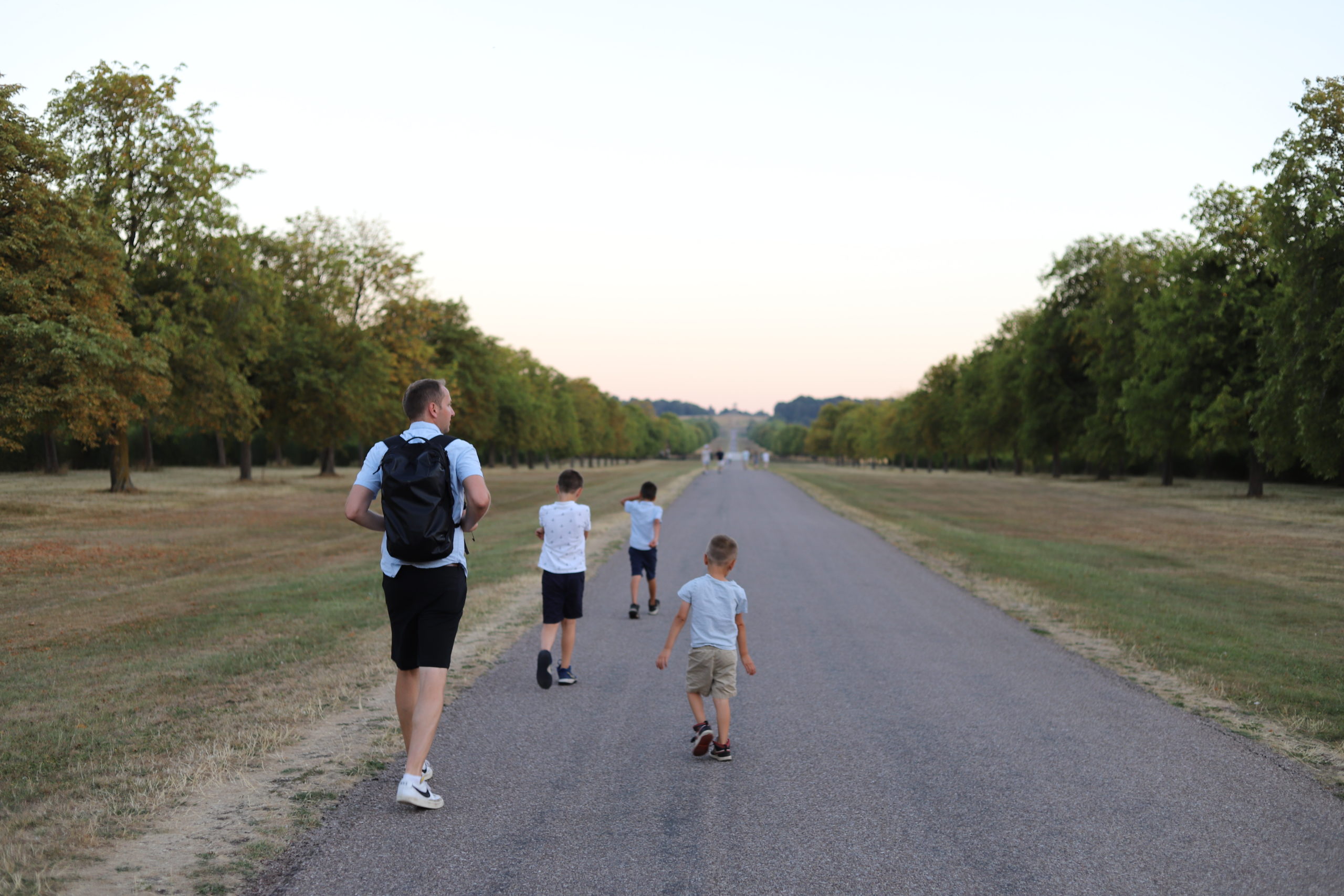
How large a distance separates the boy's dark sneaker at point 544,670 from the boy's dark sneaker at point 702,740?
1.74m

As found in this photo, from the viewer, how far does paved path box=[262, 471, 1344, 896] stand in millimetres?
3867

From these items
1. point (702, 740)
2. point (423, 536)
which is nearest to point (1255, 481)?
point (702, 740)

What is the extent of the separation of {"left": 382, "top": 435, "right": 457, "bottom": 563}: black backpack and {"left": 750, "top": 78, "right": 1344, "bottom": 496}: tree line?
25.1 meters

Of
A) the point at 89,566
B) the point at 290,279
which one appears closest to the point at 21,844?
the point at 89,566

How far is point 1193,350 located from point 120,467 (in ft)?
140

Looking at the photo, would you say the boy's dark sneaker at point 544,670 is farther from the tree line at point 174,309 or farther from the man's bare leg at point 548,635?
the tree line at point 174,309

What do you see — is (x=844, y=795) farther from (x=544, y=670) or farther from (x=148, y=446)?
(x=148, y=446)

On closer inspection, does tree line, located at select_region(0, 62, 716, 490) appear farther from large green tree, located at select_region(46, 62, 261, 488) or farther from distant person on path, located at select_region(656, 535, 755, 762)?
distant person on path, located at select_region(656, 535, 755, 762)

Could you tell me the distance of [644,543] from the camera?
10.8m

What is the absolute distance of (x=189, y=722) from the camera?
6.36 metres

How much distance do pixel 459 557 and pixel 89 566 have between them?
13444 mm

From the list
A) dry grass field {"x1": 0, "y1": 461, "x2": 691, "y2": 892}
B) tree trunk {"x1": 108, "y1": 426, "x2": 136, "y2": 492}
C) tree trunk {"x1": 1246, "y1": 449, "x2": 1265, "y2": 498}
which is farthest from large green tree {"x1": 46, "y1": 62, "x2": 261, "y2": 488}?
tree trunk {"x1": 1246, "y1": 449, "x2": 1265, "y2": 498}

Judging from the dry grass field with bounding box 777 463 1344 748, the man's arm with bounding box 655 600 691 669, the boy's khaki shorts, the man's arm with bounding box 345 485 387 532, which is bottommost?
the dry grass field with bounding box 777 463 1344 748

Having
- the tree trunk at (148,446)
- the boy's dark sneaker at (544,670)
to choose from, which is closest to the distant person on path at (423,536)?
the boy's dark sneaker at (544,670)
